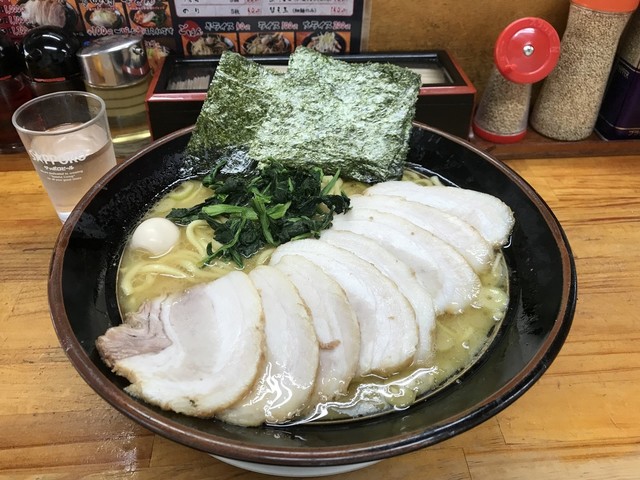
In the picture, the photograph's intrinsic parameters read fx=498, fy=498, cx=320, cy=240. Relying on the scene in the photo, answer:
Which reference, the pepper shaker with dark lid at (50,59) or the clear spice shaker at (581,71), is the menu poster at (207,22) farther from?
the clear spice shaker at (581,71)

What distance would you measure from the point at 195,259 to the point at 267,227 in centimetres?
24

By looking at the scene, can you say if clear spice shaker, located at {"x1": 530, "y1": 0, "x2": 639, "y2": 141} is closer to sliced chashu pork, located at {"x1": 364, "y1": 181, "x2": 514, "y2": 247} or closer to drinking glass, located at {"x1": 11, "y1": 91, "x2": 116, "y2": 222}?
sliced chashu pork, located at {"x1": 364, "y1": 181, "x2": 514, "y2": 247}

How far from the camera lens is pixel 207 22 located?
6.74ft

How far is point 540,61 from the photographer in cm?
191

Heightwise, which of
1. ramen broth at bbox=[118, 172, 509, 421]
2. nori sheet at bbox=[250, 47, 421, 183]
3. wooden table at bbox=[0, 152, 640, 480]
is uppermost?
nori sheet at bbox=[250, 47, 421, 183]

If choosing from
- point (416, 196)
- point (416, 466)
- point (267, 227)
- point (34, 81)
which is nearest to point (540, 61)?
point (416, 196)

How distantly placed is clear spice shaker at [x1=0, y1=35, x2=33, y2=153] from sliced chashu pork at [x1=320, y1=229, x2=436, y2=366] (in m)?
1.41

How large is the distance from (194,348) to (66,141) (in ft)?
3.22

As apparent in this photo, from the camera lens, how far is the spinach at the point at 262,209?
1555 mm

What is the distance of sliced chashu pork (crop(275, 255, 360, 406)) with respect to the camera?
3.66ft

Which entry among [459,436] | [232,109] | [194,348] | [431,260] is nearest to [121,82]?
[232,109]

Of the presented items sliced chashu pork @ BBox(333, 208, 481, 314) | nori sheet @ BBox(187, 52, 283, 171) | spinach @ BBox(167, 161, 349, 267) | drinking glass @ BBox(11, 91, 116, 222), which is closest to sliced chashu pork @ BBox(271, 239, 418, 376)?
sliced chashu pork @ BBox(333, 208, 481, 314)

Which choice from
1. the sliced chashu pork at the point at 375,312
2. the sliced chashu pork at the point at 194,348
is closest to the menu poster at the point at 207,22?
the sliced chashu pork at the point at 375,312

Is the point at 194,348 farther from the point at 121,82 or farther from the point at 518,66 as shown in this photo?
the point at 518,66
